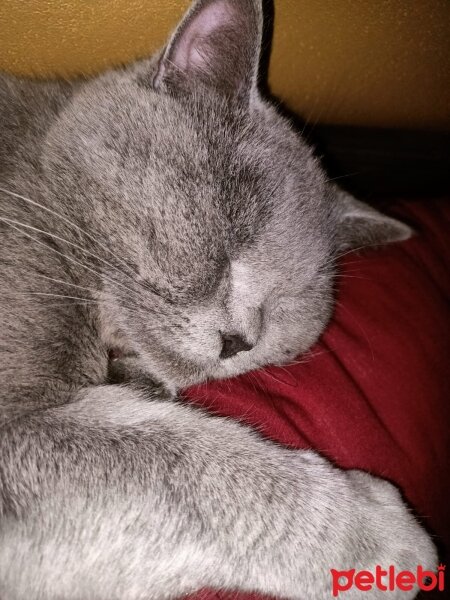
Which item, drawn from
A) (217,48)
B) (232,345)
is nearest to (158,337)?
(232,345)

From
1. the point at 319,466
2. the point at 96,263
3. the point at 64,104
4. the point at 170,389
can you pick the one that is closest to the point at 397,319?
the point at 319,466

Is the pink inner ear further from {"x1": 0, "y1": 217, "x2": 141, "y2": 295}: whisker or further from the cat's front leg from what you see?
the cat's front leg

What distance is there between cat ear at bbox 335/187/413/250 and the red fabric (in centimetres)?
7

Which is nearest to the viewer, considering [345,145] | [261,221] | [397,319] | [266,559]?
[266,559]

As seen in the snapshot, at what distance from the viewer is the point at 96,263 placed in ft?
→ 3.08

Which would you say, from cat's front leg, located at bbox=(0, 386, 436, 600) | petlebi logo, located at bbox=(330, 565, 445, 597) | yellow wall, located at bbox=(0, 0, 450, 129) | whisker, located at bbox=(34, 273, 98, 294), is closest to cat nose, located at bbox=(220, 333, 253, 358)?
cat's front leg, located at bbox=(0, 386, 436, 600)

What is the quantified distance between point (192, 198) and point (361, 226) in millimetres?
546

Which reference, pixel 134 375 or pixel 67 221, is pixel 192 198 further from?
pixel 134 375

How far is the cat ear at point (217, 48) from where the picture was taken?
934mm

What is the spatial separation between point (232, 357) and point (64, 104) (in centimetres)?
59

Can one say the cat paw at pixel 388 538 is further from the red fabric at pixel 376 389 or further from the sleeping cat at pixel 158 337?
the red fabric at pixel 376 389

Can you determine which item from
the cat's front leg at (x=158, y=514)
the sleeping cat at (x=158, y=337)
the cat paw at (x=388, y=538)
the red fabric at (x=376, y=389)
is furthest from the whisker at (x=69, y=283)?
the cat paw at (x=388, y=538)

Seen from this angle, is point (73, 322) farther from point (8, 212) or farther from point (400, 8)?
point (400, 8)

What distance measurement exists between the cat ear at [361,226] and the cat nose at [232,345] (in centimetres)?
41
